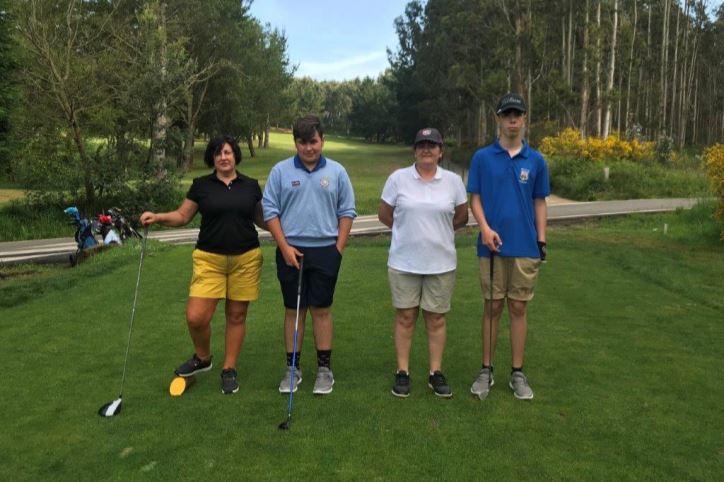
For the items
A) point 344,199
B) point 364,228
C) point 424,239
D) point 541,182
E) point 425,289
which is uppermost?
point 541,182

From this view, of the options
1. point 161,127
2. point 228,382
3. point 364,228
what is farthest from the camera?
point 161,127

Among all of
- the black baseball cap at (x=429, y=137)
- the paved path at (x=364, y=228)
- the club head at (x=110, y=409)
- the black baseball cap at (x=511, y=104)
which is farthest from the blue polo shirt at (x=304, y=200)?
the paved path at (x=364, y=228)

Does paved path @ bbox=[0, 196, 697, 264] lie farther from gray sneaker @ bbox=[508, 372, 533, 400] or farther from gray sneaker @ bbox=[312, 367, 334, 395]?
gray sneaker @ bbox=[508, 372, 533, 400]

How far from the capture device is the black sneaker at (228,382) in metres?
4.14

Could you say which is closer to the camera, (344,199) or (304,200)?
(304,200)

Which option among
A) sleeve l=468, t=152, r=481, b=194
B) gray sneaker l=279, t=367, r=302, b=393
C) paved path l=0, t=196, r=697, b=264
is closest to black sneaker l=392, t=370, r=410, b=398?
gray sneaker l=279, t=367, r=302, b=393

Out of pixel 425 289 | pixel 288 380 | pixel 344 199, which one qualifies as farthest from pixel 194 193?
pixel 425 289

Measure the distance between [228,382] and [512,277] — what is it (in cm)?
201

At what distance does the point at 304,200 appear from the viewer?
13.3ft

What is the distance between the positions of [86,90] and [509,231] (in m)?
16.7

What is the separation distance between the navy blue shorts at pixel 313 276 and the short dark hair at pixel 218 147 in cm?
73

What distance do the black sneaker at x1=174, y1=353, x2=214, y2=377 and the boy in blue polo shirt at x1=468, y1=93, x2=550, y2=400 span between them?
1.92 metres

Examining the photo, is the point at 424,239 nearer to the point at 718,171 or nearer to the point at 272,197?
the point at 272,197

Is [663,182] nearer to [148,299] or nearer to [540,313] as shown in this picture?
[540,313]
